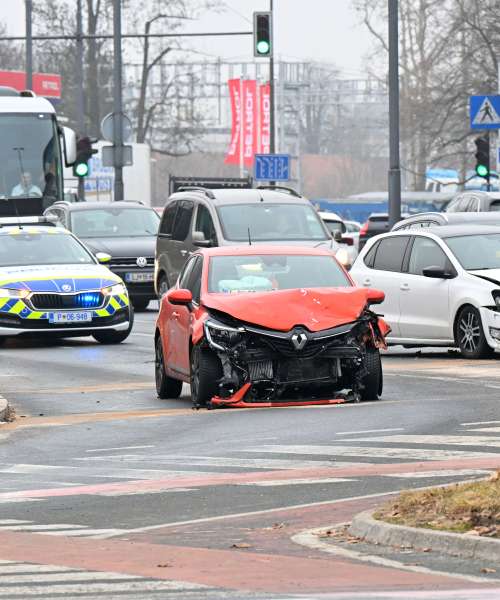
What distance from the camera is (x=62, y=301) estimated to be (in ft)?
80.2

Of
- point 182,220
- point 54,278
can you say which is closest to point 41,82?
point 182,220

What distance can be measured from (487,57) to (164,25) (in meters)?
14.8

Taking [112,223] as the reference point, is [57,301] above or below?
below

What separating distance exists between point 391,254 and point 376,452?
10.7 meters

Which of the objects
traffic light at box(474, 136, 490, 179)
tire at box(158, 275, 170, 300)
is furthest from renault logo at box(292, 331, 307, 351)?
traffic light at box(474, 136, 490, 179)

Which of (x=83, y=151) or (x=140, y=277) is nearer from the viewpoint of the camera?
(x=140, y=277)

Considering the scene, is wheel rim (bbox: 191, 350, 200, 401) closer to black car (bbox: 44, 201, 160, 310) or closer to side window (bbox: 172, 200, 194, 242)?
side window (bbox: 172, 200, 194, 242)

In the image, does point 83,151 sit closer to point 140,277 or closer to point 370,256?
point 140,277

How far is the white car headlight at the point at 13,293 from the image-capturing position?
24.4 meters

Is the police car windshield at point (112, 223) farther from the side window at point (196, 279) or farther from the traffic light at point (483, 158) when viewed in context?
the side window at point (196, 279)

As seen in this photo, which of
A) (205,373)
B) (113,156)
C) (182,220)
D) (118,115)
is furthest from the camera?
(113,156)

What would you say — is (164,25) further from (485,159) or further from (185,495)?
(185,495)

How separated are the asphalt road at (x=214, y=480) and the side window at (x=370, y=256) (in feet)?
11.7

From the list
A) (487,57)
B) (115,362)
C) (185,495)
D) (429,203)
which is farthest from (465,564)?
(429,203)
